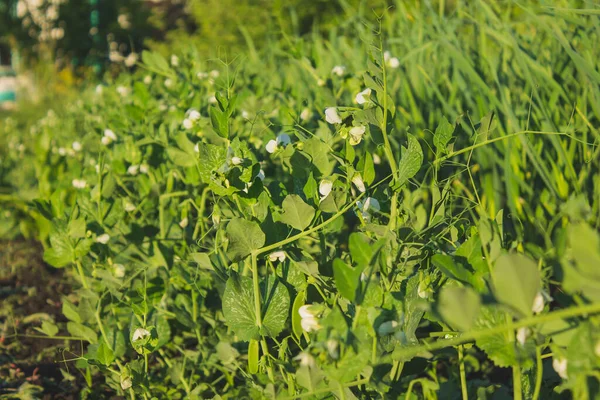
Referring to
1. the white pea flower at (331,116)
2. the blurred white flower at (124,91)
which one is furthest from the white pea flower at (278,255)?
the blurred white flower at (124,91)

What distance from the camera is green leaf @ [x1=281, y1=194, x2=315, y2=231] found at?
95 centimetres

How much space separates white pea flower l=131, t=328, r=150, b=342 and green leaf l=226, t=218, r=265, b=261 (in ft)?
0.79

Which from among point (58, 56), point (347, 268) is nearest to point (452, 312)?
point (347, 268)

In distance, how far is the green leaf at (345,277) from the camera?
0.77 metres

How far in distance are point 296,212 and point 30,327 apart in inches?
44.2

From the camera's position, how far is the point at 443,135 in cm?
101

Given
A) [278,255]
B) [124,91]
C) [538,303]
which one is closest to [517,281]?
[538,303]

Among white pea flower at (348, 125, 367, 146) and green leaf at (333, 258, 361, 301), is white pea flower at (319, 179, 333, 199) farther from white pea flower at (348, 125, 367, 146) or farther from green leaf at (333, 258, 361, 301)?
green leaf at (333, 258, 361, 301)

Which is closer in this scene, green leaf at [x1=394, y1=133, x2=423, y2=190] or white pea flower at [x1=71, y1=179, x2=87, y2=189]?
green leaf at [x1=394, y1=133, x2=423, y2=190]

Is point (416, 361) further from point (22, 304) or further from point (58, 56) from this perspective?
point (58, 56)

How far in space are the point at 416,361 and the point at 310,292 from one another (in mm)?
239

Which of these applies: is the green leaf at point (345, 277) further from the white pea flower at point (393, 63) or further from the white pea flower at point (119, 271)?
the white pea flower at point (393, 63)

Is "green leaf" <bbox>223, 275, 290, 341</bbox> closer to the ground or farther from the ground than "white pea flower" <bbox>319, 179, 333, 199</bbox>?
closer to the ground

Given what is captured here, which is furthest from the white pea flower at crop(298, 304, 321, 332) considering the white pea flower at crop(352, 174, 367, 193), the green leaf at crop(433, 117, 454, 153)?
the green leaf at crop(433, 117, 454, 153)
